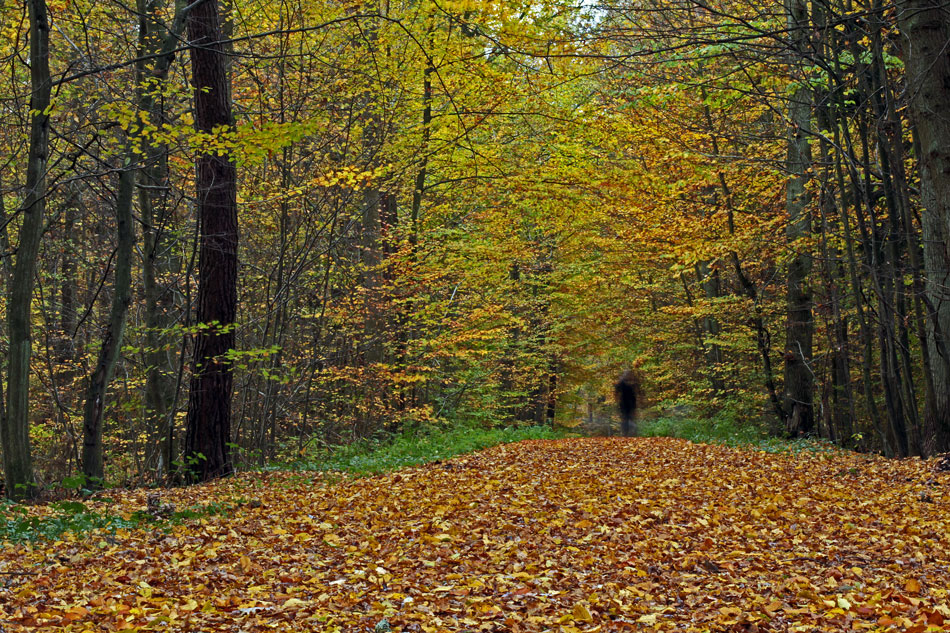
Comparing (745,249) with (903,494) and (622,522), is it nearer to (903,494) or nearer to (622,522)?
(903,494)

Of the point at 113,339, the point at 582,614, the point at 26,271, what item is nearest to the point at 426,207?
the point at 113,339

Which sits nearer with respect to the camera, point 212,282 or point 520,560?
point 520,560

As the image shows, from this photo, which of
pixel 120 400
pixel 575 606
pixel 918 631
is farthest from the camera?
pixel 120 400

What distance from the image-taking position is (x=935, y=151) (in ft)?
24.0

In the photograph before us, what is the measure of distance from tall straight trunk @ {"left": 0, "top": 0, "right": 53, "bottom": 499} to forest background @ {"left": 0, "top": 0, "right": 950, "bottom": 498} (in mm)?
29

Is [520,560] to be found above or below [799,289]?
below

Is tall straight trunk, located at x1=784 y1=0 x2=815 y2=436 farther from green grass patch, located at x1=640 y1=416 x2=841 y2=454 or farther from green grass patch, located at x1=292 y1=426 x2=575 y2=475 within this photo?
green grass patch, located at x1=292 y1=426 x2=575 y2=475

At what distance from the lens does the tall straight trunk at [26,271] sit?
6.32 meters

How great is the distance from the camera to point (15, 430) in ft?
21.7

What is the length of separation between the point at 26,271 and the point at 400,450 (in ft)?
21.2

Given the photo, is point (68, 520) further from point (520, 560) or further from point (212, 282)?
point (212, 282)

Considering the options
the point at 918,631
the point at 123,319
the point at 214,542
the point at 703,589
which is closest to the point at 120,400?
the point at 123,319

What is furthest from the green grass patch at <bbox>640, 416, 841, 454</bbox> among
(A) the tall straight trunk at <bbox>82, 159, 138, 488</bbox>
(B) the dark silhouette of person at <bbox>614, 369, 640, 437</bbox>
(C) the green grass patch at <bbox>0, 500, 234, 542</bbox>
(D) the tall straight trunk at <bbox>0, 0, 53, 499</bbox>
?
(D) the tall straight trunk at <bbox>0, 0, 53, 499</bbox>

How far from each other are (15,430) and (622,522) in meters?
5.77
